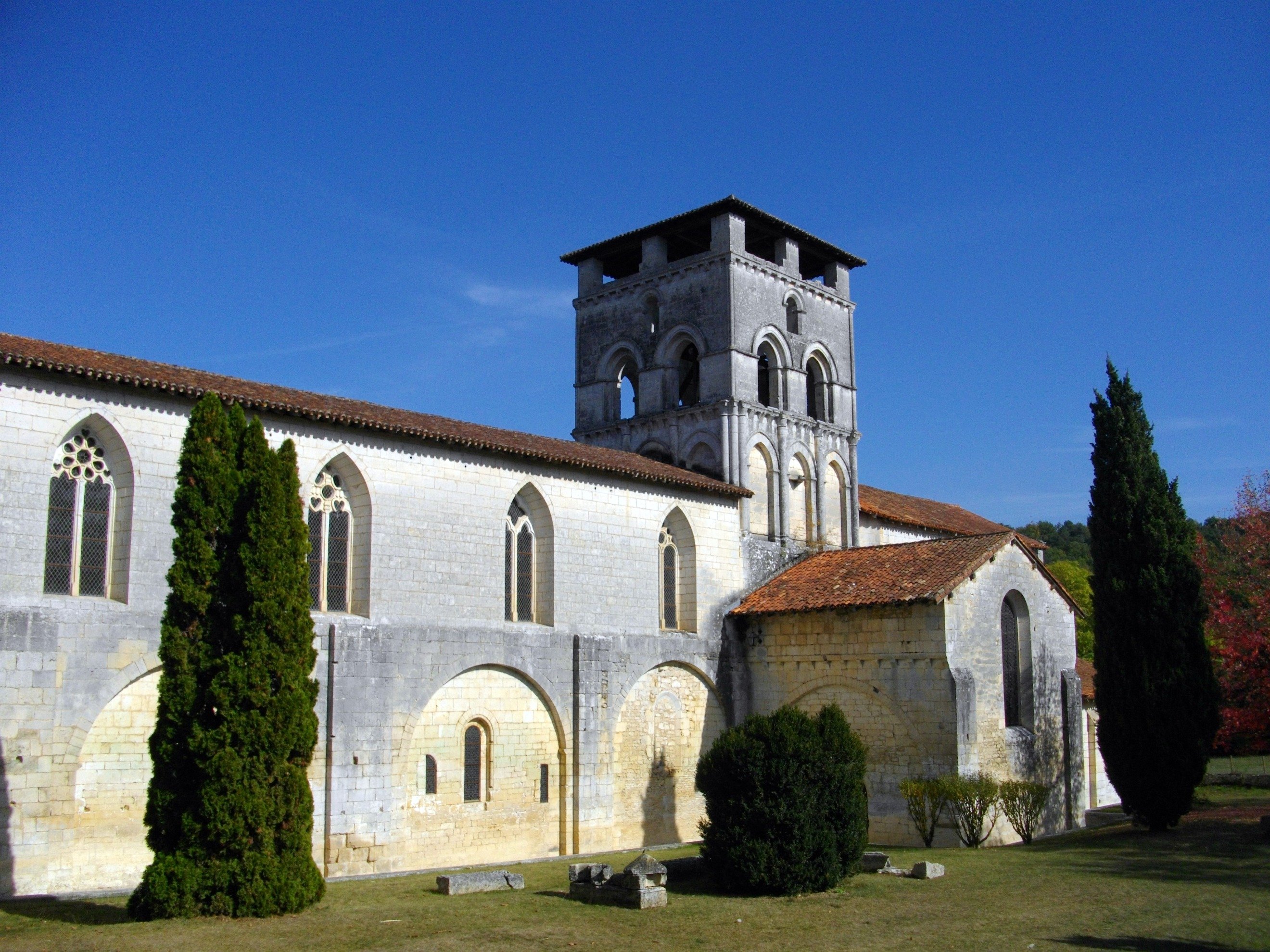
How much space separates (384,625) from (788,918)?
28.7 ft

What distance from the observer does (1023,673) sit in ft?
82.3

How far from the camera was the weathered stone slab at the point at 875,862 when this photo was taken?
17797mm

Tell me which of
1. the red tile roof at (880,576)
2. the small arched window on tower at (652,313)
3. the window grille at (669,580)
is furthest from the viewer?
the small arched window on tower at (652,313)

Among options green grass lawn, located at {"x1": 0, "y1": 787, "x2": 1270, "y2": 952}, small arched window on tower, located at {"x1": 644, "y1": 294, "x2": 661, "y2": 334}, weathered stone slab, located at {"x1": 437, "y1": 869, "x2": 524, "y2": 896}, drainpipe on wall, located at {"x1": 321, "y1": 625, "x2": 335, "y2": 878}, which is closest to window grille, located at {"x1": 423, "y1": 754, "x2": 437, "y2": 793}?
drainpipe on wall, located at {"x1": 321, "y1": 625, "x2": 335, "y2": 878}

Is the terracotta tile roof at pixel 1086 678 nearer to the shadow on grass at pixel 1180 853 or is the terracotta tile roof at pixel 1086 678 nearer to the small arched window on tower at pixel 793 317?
the shadow on grass at pixel 1180 853

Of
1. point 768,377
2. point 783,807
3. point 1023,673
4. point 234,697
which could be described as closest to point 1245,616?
point 1023,673

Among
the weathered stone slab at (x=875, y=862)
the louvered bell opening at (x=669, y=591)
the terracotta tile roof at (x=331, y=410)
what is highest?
the terracotta tile roof at (x=331, y=410)

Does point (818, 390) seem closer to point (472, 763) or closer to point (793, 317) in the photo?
point (793, 317)

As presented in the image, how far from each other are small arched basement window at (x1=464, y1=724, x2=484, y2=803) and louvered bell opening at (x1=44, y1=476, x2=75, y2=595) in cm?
741

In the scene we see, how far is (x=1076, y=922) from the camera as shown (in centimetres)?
1359

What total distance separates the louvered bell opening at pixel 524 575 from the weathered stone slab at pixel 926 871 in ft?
28.5

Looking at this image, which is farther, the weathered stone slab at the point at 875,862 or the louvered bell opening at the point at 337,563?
the louvered bell opening at the point at 337,563

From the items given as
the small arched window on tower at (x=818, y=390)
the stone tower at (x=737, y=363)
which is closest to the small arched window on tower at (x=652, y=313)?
the stone tower at (x=737, y=363)

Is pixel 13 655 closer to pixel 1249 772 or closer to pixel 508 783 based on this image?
pixel 508 783
